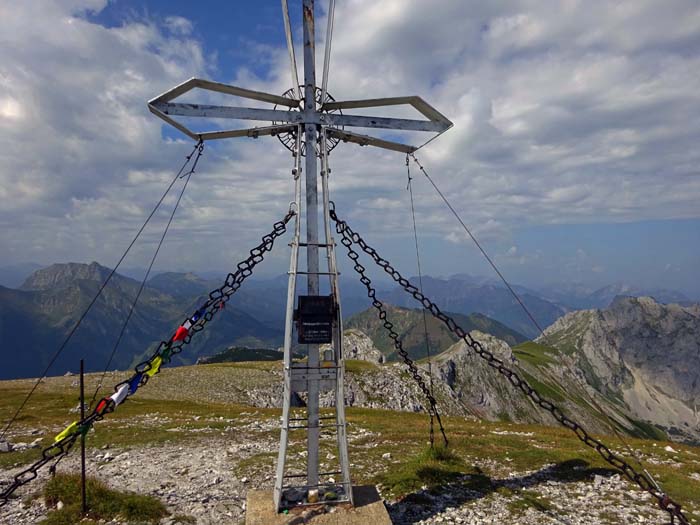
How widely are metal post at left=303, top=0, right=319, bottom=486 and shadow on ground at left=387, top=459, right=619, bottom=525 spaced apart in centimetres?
348

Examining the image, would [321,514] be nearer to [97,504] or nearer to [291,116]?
[97,504]

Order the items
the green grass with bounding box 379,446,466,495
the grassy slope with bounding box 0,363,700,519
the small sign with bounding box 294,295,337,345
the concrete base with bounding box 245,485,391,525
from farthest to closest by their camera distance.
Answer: the grassy slope with bounding box 0,363,700,519 < the green grass with bounding box 379,446,466,495 < the small sign with bounding box 294,295,337,345 < the concrete base with bounding box 245,485,391,525

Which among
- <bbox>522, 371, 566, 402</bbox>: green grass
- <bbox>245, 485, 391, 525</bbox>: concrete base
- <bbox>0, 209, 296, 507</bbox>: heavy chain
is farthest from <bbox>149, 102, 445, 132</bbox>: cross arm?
<bbox>522, 371, 566, 402</bbox>: green grass

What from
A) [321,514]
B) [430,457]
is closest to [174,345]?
[321,514]

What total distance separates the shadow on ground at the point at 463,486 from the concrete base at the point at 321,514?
1728mm

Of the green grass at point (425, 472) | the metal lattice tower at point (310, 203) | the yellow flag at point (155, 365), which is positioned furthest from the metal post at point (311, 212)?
the green grass at point (425, 472)

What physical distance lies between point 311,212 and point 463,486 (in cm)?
1093

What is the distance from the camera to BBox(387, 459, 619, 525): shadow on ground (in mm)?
13469

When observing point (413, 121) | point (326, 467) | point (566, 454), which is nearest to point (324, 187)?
point (413, 121)

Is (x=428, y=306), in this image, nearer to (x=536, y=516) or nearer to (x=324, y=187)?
(x=324, y=187)

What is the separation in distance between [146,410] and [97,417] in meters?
31.7

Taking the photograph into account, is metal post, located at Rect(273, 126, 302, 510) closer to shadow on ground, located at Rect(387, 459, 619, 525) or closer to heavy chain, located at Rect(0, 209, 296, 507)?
heavy chain, located at Rect(0, 209, 296, 507)

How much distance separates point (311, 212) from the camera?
1190 cm

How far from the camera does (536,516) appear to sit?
1330 centimetres
